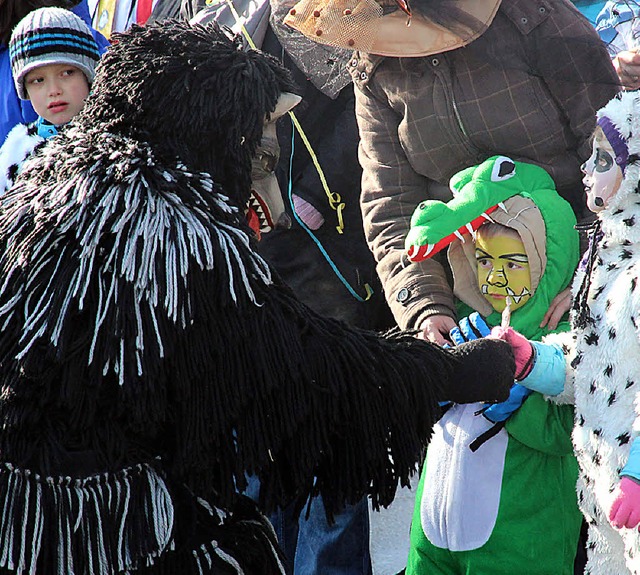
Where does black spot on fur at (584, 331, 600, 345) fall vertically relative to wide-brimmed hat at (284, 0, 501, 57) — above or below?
below

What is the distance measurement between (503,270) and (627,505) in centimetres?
92

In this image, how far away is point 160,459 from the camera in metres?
1.89

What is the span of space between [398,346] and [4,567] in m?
0.82

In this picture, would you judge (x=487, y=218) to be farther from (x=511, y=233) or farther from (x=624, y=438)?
(x=624, y=438)

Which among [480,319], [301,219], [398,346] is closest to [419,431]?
[398,346]

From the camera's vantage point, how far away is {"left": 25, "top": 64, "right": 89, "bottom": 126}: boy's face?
10.6 feet

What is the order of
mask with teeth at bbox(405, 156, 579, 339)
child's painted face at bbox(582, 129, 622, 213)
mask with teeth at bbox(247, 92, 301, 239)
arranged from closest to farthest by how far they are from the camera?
1. mask with teeth at bbox(247, 92, 301, 239)
2. child's painted face at bbox(582, 129, 622, 213)
3. mask with teeth at bbox(405, 156, 579, 339)

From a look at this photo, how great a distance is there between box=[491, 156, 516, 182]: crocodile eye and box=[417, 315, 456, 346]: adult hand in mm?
406

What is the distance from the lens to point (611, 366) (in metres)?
2.15

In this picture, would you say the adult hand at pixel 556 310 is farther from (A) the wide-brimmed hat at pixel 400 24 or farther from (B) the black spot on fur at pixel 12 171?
(B) the black spot on fur at pixel 12 171

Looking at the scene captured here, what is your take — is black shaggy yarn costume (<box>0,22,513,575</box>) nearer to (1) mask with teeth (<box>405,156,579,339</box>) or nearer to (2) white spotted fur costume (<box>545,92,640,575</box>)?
(2) white spotted fur costume (<box>545,92,640,575</box>)

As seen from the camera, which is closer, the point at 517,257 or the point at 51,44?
the point at 517,257

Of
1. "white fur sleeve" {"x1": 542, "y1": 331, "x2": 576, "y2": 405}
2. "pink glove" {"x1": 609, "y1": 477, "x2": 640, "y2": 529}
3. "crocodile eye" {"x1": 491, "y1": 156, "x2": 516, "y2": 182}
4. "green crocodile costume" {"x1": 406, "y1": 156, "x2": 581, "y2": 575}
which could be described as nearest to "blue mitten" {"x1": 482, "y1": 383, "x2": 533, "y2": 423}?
"green crocodile costume" {"x1": 406, "y1": 156, "x2": 581, "y2": 575}

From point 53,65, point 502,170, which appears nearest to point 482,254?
point 502,170
